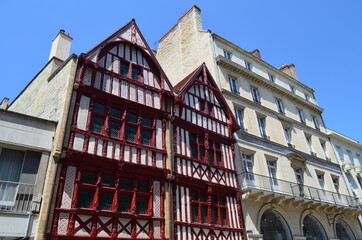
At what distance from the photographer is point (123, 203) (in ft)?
31.0

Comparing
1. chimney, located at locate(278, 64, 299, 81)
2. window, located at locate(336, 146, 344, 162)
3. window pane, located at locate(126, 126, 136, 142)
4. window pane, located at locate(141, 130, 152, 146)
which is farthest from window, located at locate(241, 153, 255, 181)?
chimney, located at locate(278, 64, 299, 81)

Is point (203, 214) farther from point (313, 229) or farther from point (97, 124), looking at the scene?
point (313, 229)

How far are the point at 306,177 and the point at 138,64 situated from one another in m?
12.9

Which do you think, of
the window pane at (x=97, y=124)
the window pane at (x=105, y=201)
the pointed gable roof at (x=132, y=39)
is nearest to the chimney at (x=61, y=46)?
the pointed gable roof at (x=132, y=39)

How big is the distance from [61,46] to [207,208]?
398 inches

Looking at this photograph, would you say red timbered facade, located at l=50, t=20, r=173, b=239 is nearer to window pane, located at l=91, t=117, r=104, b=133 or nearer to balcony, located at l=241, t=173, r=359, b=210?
window pane, located at l=91, t=117, r=104, b=133

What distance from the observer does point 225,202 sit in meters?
12.4

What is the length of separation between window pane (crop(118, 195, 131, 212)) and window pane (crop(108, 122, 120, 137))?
223cm

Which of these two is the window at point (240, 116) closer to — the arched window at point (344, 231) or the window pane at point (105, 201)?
the arched window at point (344, 231)

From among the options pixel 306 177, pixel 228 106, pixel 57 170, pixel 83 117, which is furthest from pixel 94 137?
pixel 306 177

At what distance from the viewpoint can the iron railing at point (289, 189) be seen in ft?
46.7

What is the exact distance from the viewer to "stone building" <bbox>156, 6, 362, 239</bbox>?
47.3 feet

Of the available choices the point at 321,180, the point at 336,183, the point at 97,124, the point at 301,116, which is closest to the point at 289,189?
the point at 321,180

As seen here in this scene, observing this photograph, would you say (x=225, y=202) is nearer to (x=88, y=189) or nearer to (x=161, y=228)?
(x=161, y=228)
